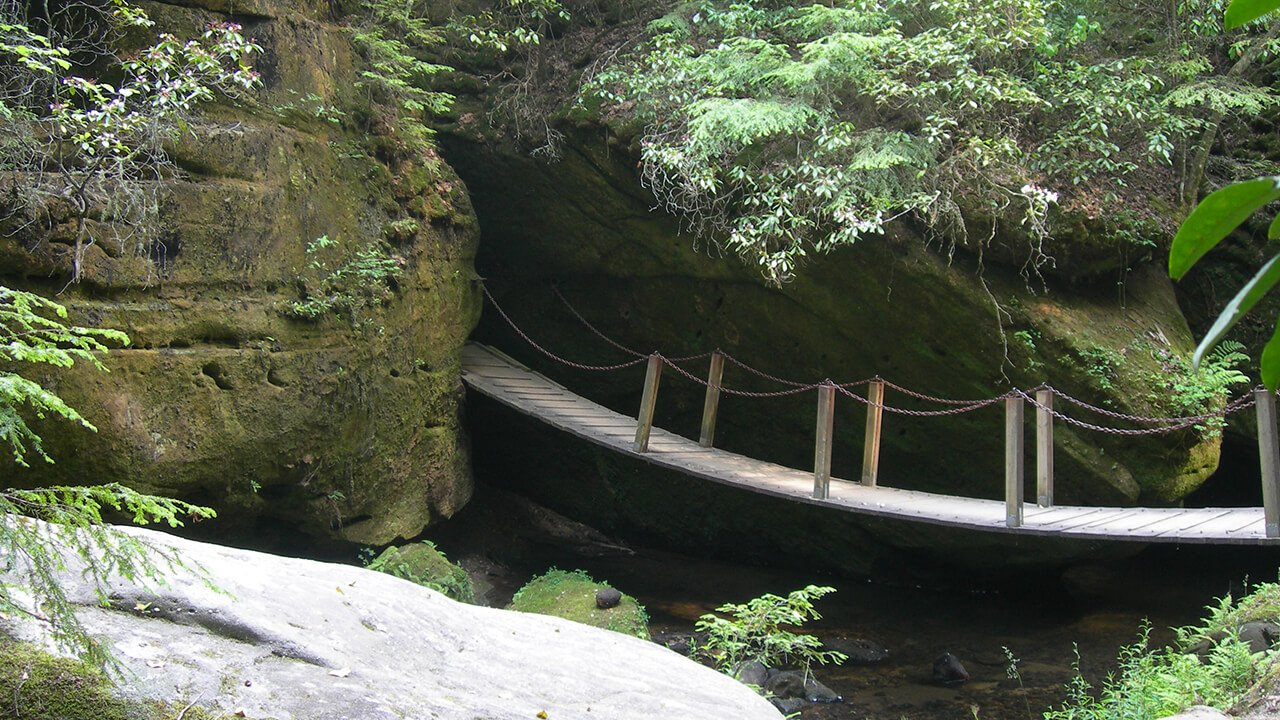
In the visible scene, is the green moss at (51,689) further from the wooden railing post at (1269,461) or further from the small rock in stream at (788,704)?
the wooden railing post at (1269,461)

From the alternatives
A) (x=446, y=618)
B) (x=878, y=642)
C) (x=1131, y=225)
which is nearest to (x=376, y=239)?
(x=446, y=618)

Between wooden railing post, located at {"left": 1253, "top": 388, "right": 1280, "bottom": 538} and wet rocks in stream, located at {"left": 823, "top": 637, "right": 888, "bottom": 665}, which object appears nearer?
wooden railing post, located at {"left": 1253, "top": 388, "right": 1280, "bottom": 538}

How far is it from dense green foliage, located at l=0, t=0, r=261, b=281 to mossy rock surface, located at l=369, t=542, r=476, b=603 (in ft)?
10.5

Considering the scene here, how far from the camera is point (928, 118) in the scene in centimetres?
828

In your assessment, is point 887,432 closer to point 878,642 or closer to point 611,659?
point 878,642

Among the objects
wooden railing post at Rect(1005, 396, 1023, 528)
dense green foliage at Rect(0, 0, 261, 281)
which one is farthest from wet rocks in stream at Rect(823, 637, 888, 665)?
dense green foliage at Rect(0, 0, 261, 281)

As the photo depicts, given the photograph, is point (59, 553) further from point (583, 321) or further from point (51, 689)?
point (583, 321)

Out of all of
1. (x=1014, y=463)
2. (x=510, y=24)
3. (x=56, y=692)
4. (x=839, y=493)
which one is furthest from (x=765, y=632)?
(x=510, y=24)

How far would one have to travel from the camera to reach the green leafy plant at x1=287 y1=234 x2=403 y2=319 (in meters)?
7.43

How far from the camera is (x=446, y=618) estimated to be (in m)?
3.56

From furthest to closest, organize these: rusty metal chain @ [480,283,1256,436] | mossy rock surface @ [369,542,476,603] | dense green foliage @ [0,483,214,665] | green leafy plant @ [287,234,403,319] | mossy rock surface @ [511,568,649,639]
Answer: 1. mossy rock surface @ [369,542,476,603]
2. mossy rock surface @ [511,568,649,639]
3. green leafy plant @ [287,234,403,319]
4. rusty metal chain @ [480,283,1256,436]
5. dense green foliage @ [0,483,214,665]

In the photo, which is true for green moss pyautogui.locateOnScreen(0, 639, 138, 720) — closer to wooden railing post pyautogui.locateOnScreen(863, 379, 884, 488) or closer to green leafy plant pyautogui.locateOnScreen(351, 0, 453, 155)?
wooden railing post pyautogui.locateOnScreen(863, 379, 884, 488)

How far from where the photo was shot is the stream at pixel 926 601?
7.50m

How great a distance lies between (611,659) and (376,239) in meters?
5.61
